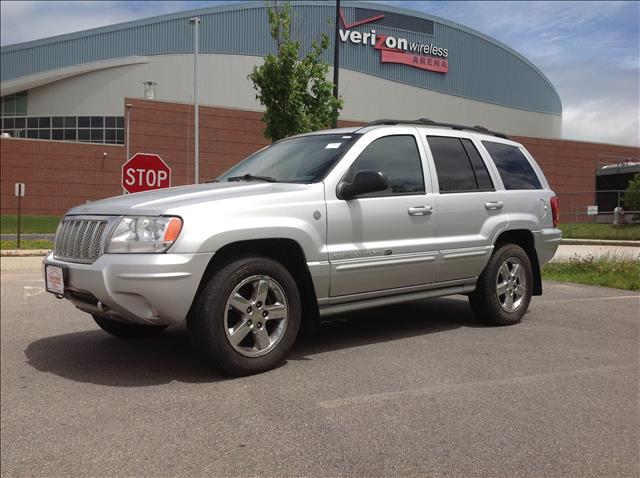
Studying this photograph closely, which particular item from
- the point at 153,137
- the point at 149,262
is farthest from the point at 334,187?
the point at 153,137

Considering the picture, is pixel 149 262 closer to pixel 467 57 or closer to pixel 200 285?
pixel 200 285

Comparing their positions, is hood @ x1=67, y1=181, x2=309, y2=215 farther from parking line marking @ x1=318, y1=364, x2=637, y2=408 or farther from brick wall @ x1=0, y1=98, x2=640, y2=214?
brick wall @ x1=0, y1=98, x2=640, y2=214

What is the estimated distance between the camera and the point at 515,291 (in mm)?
6223

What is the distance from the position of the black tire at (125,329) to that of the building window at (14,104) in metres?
49.9

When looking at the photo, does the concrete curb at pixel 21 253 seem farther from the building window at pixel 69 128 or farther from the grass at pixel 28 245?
the building window at pixel 69 128

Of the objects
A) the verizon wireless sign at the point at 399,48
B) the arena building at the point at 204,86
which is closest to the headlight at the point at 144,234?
the arena building at the point at 204,86

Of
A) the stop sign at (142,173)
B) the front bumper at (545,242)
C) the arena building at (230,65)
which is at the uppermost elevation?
the arena building at (230,65)

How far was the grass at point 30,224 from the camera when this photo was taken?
96.5 ft

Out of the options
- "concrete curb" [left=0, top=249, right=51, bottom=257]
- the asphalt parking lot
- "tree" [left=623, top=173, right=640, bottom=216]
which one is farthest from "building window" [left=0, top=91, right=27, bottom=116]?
the asphalt parking lot

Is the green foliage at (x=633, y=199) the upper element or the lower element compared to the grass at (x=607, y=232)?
upper

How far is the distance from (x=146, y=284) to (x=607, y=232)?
1718 centimetres

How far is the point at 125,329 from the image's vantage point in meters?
5.18

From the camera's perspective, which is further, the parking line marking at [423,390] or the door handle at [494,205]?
the door handle at [494,205]

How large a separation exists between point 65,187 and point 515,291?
3585cm
